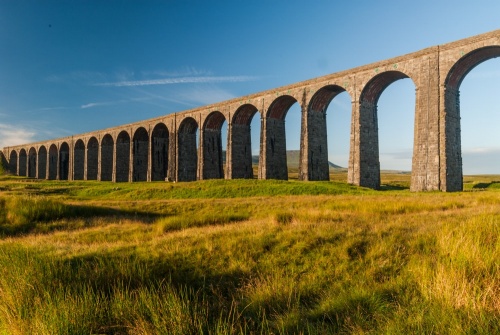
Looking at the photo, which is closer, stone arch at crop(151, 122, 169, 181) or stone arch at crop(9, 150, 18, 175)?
stone arch at crop(151, 122, 169, 181)

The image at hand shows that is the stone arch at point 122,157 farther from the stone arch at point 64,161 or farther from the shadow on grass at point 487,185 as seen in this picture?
the shadow on grass at point 487,185

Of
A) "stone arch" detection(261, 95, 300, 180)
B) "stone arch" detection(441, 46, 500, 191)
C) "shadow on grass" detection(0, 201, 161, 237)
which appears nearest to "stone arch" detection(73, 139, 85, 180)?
"stone arch" detection(261, 95, 300, 180)

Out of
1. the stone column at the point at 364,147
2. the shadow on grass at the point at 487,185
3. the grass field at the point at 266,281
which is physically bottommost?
the grass field at the point at 266,281

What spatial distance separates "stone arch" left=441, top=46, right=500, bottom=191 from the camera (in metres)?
23.7

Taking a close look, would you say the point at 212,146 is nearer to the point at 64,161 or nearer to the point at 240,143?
the point at 240,143

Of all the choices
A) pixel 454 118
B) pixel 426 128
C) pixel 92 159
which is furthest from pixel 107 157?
pixel 454 118

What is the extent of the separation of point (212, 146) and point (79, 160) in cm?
3783

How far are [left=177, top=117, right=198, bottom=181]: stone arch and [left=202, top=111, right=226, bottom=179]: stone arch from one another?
356 cm

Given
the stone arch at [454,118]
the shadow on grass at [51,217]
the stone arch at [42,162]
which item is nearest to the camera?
the shadow on grass at [51,217]

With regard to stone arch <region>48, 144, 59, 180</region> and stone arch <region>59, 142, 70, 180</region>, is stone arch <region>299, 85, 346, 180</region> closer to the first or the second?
stone arch <region>59, 142, 70, 180</region>

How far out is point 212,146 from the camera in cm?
4522

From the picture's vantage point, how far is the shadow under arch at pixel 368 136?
2856cm

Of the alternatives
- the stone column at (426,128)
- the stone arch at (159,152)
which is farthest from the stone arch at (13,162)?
the stone column at (426,128)

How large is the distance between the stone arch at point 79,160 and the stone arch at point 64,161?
Result: 16.0 feet
